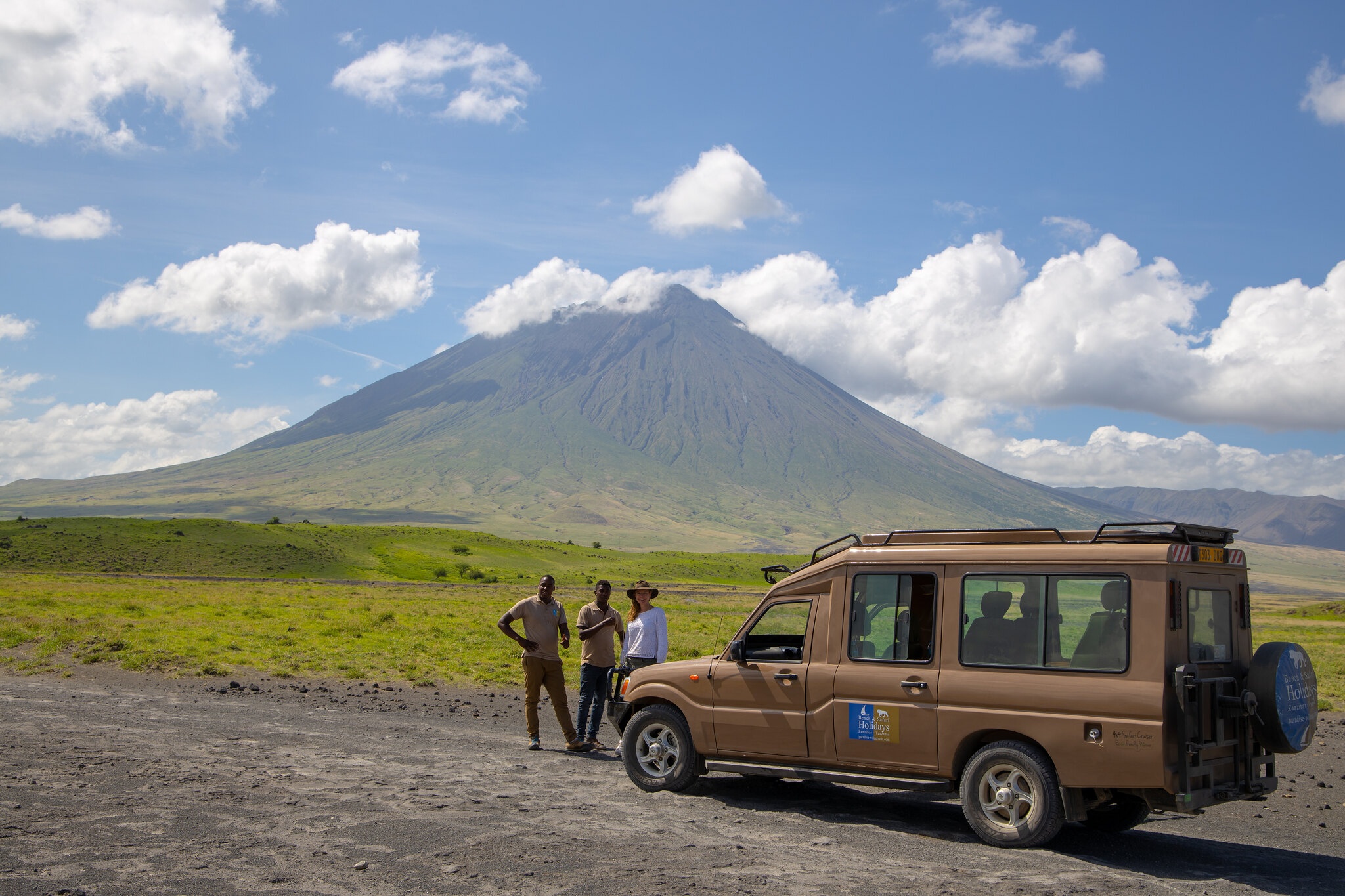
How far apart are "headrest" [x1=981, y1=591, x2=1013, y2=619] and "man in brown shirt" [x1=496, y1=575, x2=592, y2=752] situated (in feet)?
19.5

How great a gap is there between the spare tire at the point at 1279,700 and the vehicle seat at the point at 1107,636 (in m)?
1.30

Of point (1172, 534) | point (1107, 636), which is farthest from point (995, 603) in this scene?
point (1172, 534)

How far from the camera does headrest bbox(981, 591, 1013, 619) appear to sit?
885 cm

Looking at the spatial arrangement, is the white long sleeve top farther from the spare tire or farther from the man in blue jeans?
the spare tire

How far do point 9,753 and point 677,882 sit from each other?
27.5 ft

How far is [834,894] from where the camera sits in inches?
280

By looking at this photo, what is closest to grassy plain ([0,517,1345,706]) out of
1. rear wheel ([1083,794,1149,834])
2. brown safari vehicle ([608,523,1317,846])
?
brown safari vehicle ([608,523,1317,846])

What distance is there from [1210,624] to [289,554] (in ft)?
262

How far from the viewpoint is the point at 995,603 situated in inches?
351

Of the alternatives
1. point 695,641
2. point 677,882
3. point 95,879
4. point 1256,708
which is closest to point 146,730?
point 95,879

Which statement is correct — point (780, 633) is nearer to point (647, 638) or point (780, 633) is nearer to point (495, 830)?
point (647, 638)

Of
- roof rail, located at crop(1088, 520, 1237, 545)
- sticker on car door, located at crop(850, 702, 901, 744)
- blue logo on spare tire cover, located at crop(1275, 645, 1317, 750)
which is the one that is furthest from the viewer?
sticker on car door, located at crop(850, 702, 901, 744)

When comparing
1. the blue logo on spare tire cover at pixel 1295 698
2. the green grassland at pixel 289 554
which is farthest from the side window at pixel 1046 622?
the green grassland at pixel 289 554

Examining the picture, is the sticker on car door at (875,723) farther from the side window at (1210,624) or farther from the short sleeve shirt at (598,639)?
the short sleeve shirt at (598,639)
